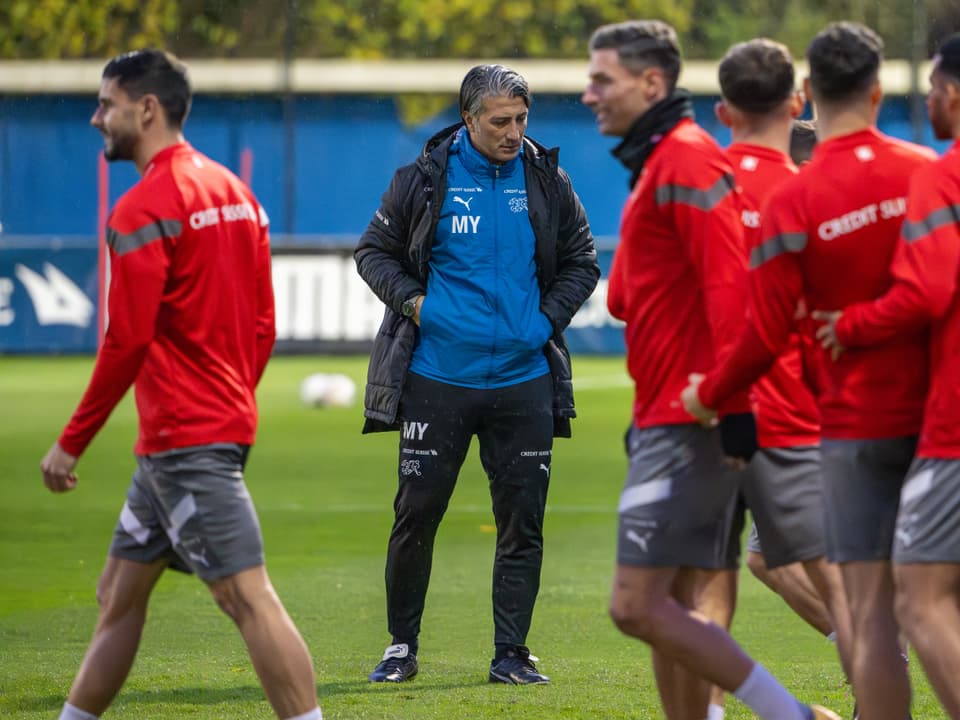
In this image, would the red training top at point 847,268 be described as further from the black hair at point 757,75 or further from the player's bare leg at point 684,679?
the player's bare leg at point 684,679

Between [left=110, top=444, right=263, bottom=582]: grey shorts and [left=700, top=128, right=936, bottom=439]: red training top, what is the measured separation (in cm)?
141

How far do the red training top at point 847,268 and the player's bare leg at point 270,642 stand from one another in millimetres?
1405

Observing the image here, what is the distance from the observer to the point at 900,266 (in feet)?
14.6

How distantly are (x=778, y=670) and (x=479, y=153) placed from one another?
2.37 meters

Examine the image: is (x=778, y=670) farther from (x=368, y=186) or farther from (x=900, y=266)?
(x=368, y=186)

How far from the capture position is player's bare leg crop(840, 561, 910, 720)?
15.4 feet

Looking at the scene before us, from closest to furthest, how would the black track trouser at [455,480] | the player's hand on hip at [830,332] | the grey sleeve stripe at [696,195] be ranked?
the player's hand on hip at [830,332] → the grey sleeve stripe at [696,195] → the black track trouser at [455,480]

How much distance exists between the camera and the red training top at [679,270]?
15.5 feet

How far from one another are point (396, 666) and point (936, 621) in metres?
2.83

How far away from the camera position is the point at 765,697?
4.88 m

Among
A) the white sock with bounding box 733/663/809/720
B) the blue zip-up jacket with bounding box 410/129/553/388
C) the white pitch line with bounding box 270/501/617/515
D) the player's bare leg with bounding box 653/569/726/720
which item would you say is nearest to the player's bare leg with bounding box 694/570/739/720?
the player's bare leg with bounding box 653/569/726/720

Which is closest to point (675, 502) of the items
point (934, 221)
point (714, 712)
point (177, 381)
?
point (714, 712)

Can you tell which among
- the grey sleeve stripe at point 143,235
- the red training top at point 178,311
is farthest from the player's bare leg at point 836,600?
the grey sleeve stripe at point 143,235

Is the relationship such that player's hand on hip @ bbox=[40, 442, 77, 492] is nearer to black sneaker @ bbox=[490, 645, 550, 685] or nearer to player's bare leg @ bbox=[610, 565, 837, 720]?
player's bare leg @ bbox=[610, 565, 837, 720]
